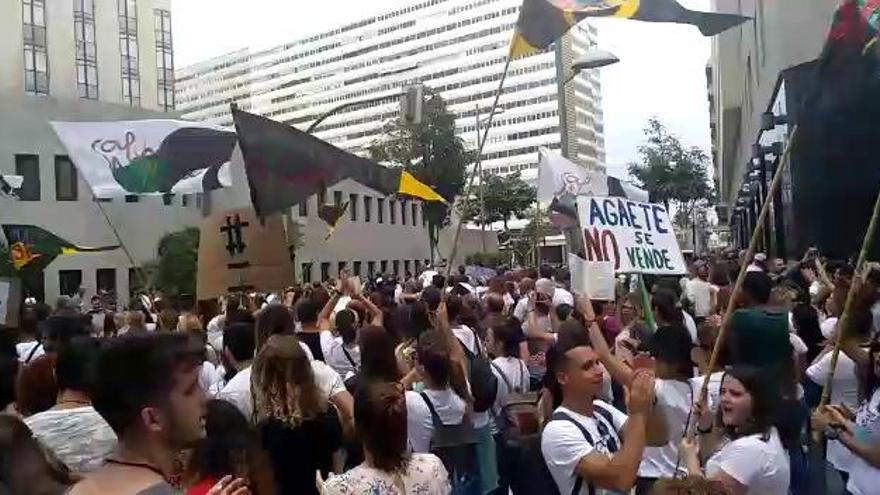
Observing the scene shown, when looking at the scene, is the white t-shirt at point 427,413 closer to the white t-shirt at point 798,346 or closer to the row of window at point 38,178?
the white t-shirt at point 798,346

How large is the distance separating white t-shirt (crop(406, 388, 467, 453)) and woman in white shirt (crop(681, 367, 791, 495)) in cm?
179

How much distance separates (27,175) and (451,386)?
125 feet

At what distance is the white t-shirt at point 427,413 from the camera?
19.5ft

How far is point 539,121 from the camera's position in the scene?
165 m

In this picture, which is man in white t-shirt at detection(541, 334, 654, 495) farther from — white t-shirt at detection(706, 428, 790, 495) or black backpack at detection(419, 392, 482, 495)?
black backpack at detection(419, 392, 482, 495)

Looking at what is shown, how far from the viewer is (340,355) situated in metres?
8.24

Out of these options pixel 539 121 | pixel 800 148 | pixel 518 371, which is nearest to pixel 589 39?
pixel 800 148

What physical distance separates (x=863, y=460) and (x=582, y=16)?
5904mm

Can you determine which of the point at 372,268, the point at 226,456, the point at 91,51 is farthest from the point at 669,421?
the point at 91,51

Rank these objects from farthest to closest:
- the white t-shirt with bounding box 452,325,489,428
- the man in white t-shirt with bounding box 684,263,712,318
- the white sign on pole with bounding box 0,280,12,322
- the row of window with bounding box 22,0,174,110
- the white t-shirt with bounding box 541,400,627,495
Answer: the row of window with bounding box 22,0,174,110 → the man in white t-shirt with bounding box 684,263,712,318 → the white sign on pole with bounding box 0,280,12,322 → the white t-shirt with bounding box 452,325,489,428 → the white t-shirt with bounding box 541,400,627,495

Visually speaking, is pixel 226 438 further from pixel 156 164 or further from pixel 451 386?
pixel 156 164

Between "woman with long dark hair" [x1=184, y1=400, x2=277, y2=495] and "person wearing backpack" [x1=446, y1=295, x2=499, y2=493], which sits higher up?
"woman with long dark hair" [x1=184, y1=400, x2=277, y2=495]

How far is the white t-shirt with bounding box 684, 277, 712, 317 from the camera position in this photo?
12.8 metres

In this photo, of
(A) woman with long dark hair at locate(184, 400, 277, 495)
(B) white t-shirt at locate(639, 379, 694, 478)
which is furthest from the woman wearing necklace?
(B) white t-shirt at locate(639, 379, 694, 478)
